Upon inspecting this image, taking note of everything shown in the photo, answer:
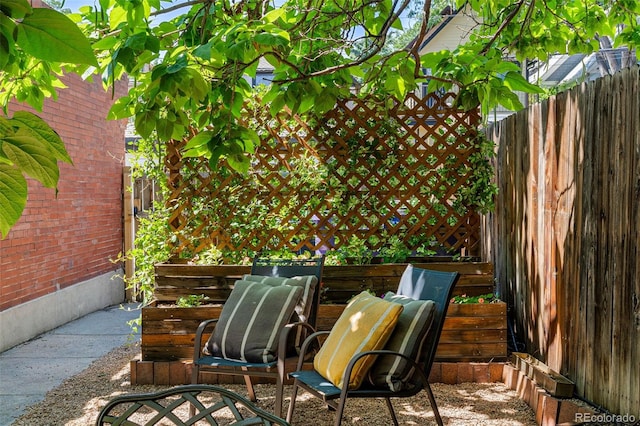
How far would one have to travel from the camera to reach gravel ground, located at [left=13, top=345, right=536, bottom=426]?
356cm

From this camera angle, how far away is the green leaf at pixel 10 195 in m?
0.42

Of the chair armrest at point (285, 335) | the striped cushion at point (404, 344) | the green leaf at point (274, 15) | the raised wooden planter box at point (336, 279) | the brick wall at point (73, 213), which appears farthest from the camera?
the brick wall at point (73, 213)

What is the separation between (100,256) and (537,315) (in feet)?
17.4

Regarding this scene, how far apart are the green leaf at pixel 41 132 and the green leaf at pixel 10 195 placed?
0.12 ft

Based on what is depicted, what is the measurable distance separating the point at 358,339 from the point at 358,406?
0.99 meters

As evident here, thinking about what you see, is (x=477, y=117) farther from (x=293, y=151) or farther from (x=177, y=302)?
(x=177, y=302)

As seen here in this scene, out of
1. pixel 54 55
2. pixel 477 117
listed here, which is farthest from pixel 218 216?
pixel 54 55

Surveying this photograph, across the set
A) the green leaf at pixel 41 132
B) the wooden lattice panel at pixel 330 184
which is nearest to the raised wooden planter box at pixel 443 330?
the wooden lattice panel at pixel 330 184

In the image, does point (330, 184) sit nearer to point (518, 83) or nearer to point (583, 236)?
point (583, 236)

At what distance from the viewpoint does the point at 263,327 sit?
12.1 ft

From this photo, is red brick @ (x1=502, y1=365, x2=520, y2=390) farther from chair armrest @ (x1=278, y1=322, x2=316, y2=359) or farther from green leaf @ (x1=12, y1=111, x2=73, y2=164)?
green leaf @ (x1=12, y1=111, x2=73, y2=164)

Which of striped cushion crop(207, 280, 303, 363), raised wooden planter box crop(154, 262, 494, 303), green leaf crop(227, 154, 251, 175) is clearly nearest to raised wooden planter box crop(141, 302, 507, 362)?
raised wooden planter box crop(154, 262, 494, 303)

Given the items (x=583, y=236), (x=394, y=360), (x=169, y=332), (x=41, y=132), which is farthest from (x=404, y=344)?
(x=41, y=132)

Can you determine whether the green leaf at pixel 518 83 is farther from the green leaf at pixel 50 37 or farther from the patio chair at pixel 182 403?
the green leaf at pixel 50 37
